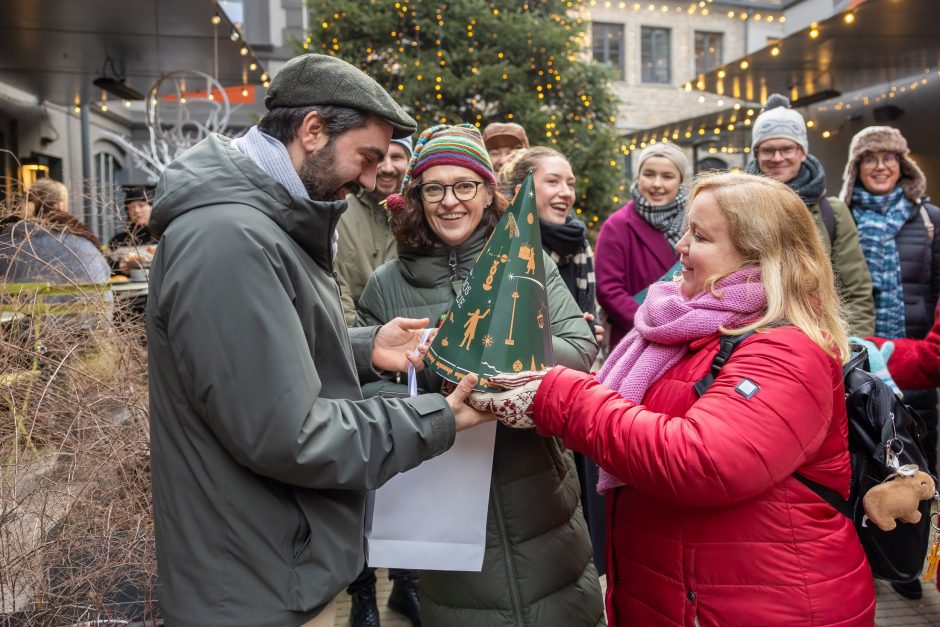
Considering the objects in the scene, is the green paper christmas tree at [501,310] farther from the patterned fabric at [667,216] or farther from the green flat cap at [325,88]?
the patterned fabric at [667,216]

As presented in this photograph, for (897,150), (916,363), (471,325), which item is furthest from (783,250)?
(897,150)

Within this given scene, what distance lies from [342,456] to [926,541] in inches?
66.1

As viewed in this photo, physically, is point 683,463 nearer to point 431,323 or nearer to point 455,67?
point 431,323

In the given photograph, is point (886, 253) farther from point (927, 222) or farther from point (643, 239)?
point (643, 239)

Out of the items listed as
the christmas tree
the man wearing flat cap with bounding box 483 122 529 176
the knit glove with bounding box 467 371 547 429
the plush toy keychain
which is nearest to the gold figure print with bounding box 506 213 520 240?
the knit glove with bounding box 467 371 547 429

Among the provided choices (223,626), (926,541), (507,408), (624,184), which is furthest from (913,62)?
(223,626)

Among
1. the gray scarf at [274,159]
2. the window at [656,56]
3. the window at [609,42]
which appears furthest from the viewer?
the window at [656,56]

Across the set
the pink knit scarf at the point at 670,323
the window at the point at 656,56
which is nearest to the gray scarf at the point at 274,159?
the pink knit scarf at the point at 670,323

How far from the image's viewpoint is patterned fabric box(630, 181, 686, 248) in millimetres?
4383

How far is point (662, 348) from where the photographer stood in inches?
80.1

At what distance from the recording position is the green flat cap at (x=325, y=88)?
1694 millimetres

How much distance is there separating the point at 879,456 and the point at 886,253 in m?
2.87

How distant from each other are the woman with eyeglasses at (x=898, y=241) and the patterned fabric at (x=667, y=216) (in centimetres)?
112

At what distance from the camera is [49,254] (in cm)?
346
